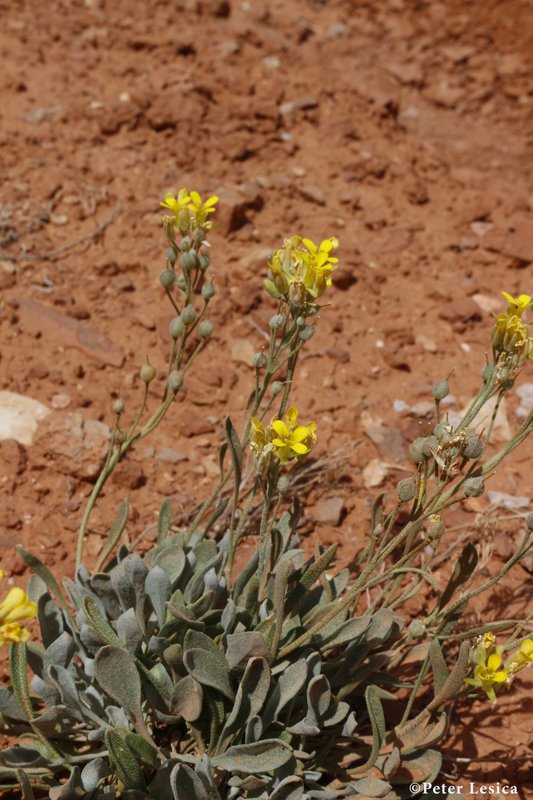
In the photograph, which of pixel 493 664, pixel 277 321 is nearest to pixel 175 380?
pixel 277 321

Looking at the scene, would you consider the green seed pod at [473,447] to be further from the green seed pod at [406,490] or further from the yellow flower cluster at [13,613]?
the yellow flower cluster at [13,613]

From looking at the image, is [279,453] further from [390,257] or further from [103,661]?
[390,257]

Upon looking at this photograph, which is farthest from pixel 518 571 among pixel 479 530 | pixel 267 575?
pixel 267 575

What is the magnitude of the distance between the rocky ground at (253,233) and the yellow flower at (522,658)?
56cm

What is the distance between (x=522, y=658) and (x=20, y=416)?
2253 mm

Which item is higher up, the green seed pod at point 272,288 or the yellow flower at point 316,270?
the yellow flower at point 316,270

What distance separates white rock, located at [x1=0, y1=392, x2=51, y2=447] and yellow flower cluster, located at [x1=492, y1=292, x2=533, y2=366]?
2.03 meters

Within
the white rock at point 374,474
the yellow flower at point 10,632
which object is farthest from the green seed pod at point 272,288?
the white rock at point 374,474

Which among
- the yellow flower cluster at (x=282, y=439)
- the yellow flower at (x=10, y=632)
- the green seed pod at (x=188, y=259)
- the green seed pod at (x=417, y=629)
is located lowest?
the green seed pod at (x=417, y=629)

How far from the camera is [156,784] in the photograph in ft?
7.75

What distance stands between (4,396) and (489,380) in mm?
2167

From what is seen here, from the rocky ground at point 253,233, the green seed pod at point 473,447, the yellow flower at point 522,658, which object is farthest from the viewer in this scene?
the rocky ground at point 253,233

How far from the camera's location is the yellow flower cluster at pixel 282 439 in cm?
222

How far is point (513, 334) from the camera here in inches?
94.0
